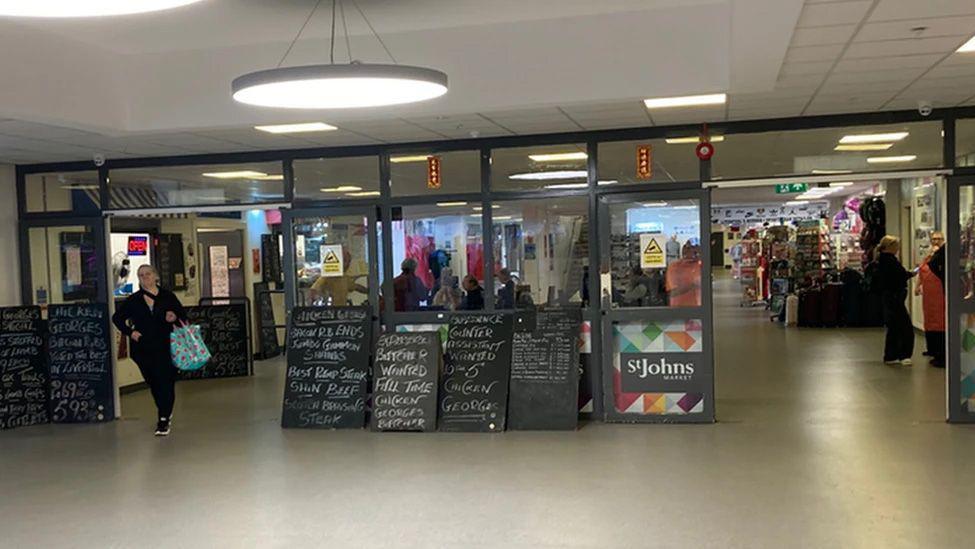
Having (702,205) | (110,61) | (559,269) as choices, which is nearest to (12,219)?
(110,61)

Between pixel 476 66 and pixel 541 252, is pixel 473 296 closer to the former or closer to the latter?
pixel 541 252

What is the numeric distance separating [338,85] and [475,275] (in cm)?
359

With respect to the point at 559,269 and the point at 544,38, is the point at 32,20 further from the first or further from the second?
the point at 559,269

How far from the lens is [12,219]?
845 centimetres

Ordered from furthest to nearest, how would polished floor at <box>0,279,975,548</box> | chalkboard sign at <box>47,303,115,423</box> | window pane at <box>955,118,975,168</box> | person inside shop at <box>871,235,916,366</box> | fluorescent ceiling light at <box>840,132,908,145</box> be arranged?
1. person inside shop at <box>871,235,916,366</box>
2. chalkboard sign at <box>47,303,115,423</box>
3. fluorescent ceiling light at <box>840,132,908,145</box>
4. window pane at <box>955,118,975,168</box>
5. polished floor at <box>0,279,975,548</box>

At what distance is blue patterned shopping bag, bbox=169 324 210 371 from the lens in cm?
745

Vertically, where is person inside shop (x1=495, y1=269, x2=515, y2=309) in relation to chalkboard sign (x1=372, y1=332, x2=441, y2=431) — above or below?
above

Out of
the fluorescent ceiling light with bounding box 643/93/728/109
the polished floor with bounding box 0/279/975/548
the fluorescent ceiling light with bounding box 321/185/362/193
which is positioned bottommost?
the polished floor with bounding box 0/279/975/548

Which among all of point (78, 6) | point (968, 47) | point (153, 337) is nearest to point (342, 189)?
point (153, 337)

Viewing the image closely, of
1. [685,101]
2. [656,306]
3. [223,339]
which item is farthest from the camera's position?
[223,339]

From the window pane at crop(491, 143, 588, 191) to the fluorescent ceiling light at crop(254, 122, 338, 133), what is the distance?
153cm

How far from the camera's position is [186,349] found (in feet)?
24.4

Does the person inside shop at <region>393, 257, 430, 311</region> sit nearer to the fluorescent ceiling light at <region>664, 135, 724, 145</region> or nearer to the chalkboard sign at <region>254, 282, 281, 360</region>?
the fluorescent ceiling light at <region>664, 135, 724, 145</region>

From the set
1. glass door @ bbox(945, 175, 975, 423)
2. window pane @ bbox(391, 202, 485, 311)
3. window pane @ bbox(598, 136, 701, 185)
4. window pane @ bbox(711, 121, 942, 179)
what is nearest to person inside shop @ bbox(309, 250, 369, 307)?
window pane @ bbox(391, 202, 485, 311)
